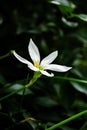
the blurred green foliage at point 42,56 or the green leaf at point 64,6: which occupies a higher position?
the green leaf at point 64,6

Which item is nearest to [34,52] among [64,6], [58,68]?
[58,68]

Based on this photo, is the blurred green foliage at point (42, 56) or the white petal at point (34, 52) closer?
the white petal at point (34, 52)

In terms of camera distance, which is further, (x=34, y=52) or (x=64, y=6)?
(x=64, y=6)

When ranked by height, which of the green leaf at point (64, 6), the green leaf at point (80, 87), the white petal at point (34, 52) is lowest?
the green leaf at point (80, 87)

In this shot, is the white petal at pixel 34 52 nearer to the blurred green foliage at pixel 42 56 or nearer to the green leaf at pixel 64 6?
the blurred green foliage at pixel 42 56

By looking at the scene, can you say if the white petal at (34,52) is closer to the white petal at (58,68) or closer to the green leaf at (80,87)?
the white petal at (58,68)

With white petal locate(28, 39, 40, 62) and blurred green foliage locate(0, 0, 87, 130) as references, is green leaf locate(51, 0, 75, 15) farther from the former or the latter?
white petal locate(28, 39, 40, 62)

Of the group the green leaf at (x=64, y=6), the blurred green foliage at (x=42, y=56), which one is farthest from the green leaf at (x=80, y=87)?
the green leaf at (x=64, y=6)

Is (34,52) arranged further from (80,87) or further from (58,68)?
(80,87)

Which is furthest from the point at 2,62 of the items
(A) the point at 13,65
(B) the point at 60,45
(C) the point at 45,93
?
(B) the point at 60,45

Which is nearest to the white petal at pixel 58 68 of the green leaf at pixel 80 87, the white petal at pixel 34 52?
the white petal at pixel 34 52
